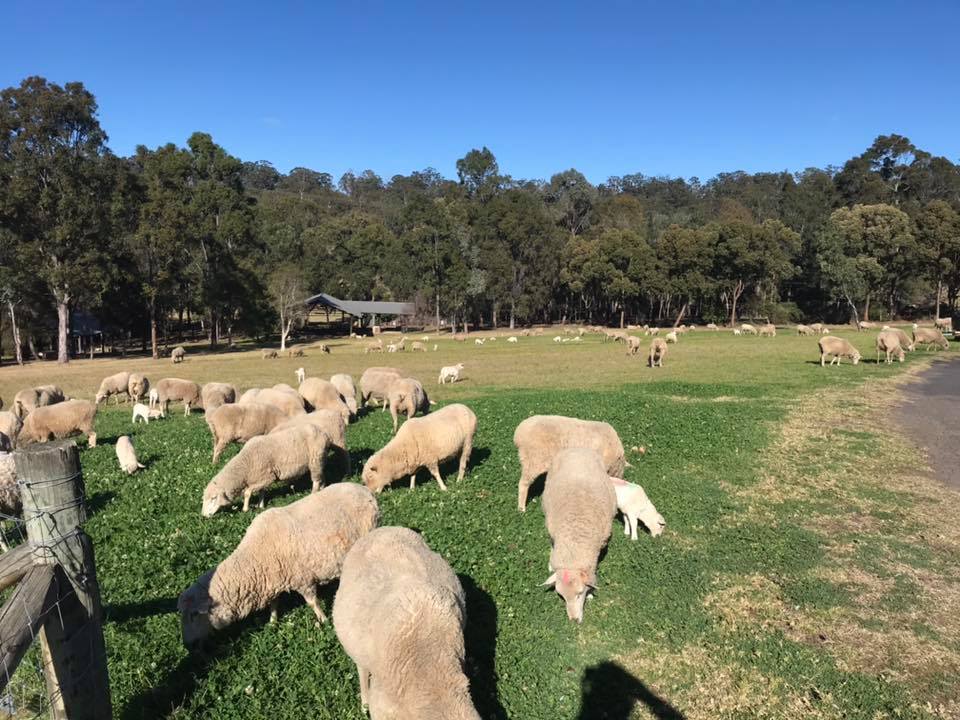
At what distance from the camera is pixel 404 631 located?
4.76 metres

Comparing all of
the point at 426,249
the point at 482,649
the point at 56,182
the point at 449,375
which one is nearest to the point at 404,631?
the point at 482,649

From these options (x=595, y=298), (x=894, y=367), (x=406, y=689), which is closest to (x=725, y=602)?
(x=406, y=689)

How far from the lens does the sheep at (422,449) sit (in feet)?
33.7

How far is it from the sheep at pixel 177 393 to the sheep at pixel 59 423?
431cm

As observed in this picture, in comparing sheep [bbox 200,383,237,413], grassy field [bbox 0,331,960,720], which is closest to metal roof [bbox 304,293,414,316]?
sheep [bbox 200,383,237,413]

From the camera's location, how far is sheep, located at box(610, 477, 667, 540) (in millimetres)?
8633

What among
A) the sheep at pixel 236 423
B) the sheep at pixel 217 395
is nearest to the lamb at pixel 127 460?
the sheep at pixel 236 423

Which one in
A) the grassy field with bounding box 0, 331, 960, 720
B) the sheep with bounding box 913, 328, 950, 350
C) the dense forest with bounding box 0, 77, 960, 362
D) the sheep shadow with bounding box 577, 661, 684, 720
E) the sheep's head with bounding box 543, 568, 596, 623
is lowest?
the sheep shadow with bounding box 577, 661, 684, 720

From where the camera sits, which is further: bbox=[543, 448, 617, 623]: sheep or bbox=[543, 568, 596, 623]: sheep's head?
bbox=[543, 448, 617, 623]: sheep

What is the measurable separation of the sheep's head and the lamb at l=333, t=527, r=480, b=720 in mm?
1562

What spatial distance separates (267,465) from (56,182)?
44.4 meters

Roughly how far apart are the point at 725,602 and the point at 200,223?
55.4 meters

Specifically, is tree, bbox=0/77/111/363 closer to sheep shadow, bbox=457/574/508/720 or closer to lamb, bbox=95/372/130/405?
lamb, bbox=95/372/130/405

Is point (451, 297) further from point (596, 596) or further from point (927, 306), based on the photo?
point (596, 596)
